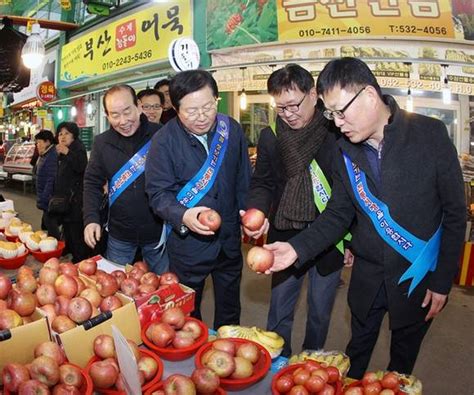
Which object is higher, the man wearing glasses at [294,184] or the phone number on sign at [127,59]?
the phone number on sign at [127,59]

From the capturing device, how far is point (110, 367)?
1.42 meters

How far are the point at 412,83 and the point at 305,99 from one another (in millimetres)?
5028

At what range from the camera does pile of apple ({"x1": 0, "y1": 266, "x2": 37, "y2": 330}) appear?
1535 mm

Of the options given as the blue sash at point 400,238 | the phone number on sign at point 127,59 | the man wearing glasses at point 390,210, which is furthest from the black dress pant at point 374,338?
the phone number on sign at point 127,59

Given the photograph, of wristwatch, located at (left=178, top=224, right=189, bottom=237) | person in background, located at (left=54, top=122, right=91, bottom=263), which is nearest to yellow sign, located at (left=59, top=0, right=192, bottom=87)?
person in background, located at (left=54, top=122, right=91, bottom=263)

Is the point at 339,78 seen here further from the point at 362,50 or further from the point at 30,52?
the point at 30,52

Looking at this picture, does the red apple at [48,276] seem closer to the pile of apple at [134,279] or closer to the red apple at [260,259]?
the pile of apple at [134,279]

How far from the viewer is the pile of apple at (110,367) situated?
141 cm

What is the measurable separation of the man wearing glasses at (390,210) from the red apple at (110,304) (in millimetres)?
734

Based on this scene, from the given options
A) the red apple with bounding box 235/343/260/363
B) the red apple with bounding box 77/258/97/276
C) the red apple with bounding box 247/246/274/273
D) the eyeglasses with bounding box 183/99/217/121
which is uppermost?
the eyeglasses with bounding box 183/99/217/121

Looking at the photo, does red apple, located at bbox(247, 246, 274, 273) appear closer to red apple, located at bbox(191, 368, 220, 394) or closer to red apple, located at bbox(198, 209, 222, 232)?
red apple, located at bbox(198, 209, 222, 232)

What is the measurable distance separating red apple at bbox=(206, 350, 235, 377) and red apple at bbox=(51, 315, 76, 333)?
0.55 metres

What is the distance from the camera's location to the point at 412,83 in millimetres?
6523

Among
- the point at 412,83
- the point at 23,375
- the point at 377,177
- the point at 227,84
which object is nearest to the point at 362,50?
the point at 412,83
